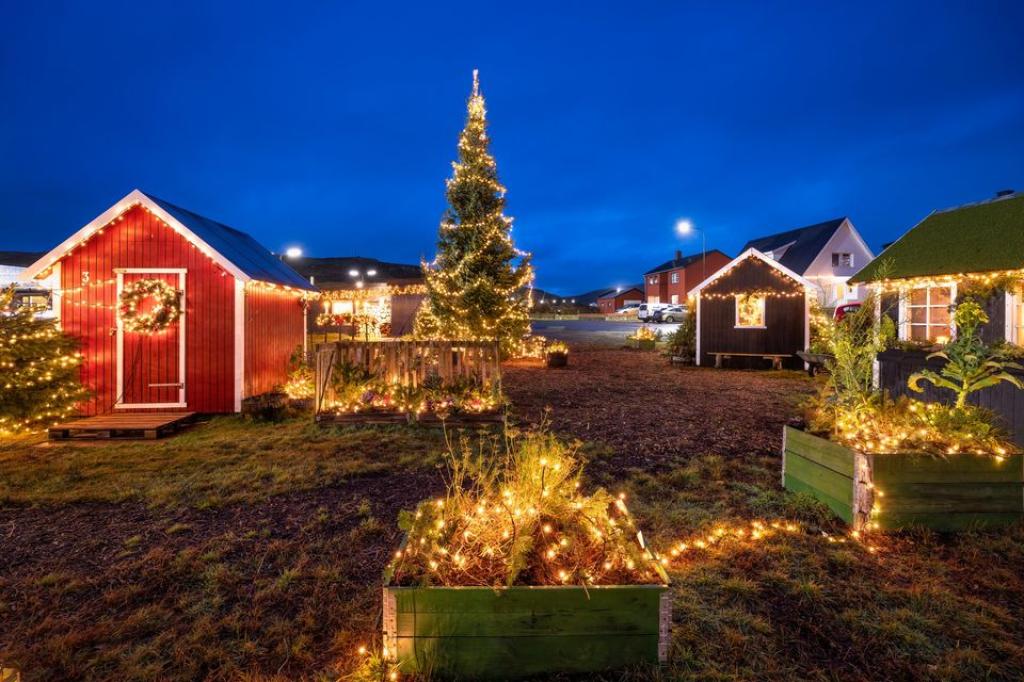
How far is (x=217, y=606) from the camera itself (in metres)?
3.21

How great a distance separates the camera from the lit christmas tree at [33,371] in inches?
291

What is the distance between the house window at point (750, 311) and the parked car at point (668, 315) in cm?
2401

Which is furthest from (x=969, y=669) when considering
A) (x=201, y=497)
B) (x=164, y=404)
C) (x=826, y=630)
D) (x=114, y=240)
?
(x=114, y=240)

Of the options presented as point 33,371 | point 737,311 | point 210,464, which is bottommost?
point 210,464

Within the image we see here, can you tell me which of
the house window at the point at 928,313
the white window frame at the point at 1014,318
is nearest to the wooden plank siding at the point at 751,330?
the house window at the point at 928,313

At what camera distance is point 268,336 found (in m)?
10.8

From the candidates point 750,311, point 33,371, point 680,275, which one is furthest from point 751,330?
point 680,275

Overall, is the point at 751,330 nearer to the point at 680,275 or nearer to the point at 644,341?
the point at 644,341

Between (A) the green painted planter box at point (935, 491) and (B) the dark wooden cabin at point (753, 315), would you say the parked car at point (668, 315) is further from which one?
(A) the green painted planter box at point (935, 491)

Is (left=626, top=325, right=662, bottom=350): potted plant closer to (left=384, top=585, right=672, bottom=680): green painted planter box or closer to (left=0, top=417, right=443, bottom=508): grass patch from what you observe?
(left=0, top=417, right=443, bottom=508): grass patch

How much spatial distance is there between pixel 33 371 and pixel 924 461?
11.6 metres

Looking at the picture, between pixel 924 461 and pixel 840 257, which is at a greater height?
pixel 840 257

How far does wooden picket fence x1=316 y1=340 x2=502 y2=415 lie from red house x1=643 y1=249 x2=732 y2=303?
4736cm

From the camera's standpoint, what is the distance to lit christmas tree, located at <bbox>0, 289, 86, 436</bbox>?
7398mm
